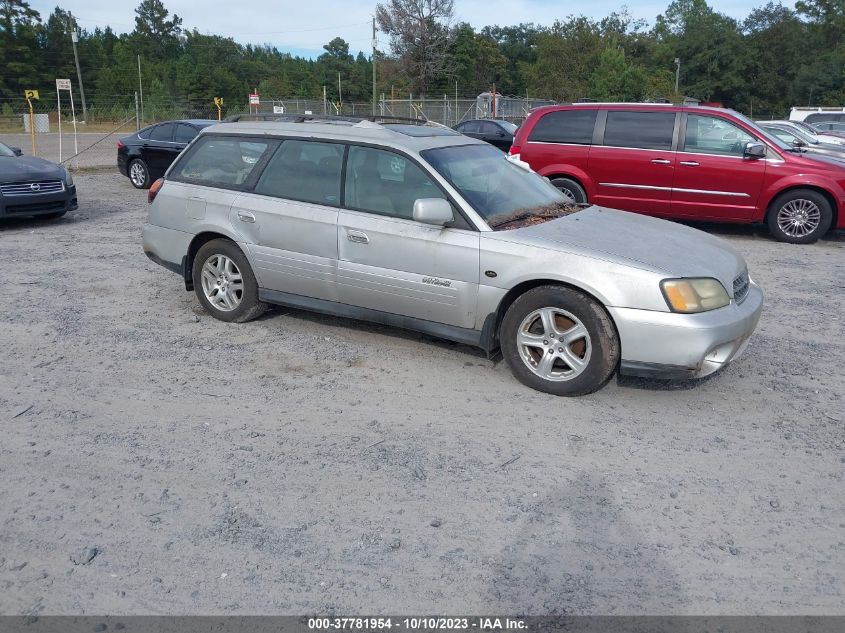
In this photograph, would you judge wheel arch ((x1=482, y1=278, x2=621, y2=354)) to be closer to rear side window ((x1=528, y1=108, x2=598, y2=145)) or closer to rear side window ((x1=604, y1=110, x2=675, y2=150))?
rear side window ((x1=604, y1=110, x2=675, y2=150))

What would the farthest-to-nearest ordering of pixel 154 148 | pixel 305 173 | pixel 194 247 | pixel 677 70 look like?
pixel 677 70 → pixel 154 148 → pixel 194 247 → pixel 305 173

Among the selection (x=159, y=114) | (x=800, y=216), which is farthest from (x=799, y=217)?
(x=159, y=114)

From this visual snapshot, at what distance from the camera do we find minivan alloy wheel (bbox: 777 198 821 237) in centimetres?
1029

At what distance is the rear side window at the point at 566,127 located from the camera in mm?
11008

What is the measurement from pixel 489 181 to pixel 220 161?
2.32 meters

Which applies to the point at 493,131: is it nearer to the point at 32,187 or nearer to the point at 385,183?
the point at 32,187

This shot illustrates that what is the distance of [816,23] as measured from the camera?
84.5 meters

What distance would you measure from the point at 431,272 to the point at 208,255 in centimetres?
218

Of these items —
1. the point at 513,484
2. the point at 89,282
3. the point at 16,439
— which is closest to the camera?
the point at 513,484

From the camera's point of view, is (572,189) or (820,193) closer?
(820,193)

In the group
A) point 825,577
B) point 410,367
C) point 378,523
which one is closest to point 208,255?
point 410,367

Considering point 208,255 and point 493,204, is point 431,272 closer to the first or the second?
point 493,204

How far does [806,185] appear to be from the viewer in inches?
401

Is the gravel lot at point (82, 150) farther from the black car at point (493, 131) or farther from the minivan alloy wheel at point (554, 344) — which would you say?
the minivan alloy wheel at point (554, 344)
